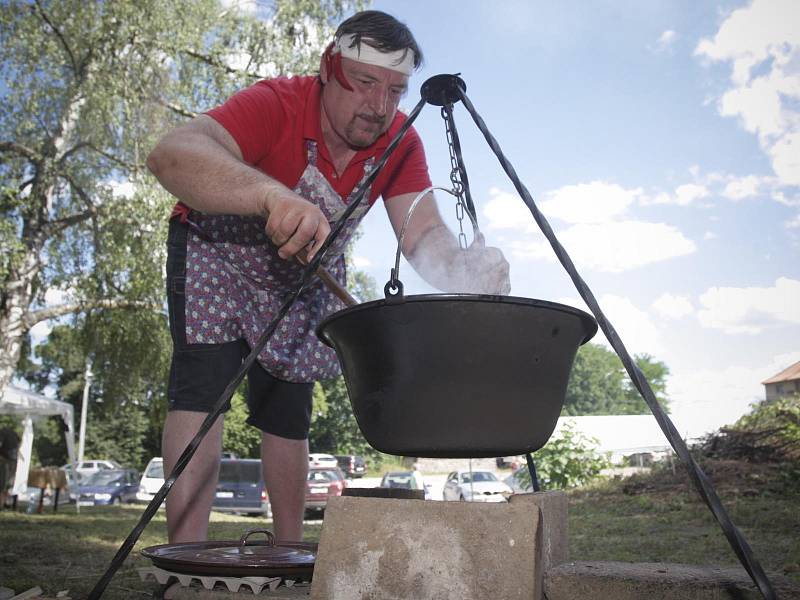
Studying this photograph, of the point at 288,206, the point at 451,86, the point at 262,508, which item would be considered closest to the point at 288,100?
the point at 451,86

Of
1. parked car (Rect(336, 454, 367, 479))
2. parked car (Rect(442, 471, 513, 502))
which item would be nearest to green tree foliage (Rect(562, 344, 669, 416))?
parked car (Rect(336, 454, 367, 479))

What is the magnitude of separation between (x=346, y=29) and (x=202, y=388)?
114cm

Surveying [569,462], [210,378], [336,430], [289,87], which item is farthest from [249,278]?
[336,430]

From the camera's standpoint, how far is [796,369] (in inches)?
1159

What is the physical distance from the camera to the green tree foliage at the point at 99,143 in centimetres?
961

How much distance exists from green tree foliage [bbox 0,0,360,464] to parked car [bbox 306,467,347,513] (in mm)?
4754

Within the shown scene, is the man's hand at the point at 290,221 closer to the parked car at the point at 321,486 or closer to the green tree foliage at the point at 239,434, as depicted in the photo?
the parked car at the point at 321,486

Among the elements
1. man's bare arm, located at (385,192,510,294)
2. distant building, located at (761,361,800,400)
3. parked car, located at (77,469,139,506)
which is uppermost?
distant building, located at (761,361,800,400)

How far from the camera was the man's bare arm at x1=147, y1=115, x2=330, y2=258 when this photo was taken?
4.70 feet

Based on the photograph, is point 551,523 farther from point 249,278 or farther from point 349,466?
point 349,466

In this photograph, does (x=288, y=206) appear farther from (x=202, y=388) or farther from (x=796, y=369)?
(x=796, y=369)

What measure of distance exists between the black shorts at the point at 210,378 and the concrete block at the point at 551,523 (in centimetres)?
87

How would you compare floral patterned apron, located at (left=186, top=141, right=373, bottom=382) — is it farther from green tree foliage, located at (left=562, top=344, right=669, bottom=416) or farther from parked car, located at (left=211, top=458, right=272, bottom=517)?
green tree foliage, located at (left=562, top=344, right=669, bottom=416)

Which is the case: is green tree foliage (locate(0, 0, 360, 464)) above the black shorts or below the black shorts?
above
